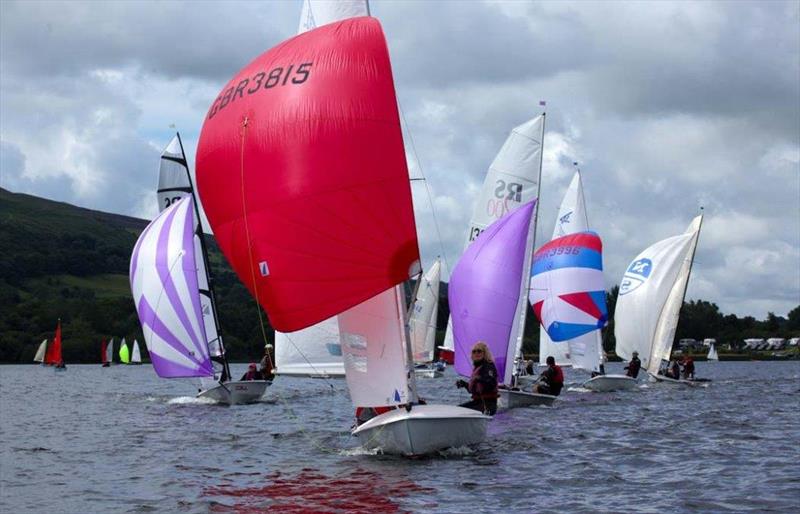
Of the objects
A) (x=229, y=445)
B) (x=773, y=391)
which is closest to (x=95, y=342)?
(x=773, y=391)

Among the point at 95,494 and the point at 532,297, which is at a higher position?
the point at 532,297

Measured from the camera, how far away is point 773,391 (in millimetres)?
43250

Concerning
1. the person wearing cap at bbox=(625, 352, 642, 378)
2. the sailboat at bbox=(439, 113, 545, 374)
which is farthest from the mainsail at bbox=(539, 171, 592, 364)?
the sailboat at bbox=(439, 113, 545, 374)

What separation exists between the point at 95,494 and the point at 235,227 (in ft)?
14.6

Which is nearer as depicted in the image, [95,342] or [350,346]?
[350,346]

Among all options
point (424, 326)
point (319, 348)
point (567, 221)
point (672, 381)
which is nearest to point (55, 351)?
point (424, 326)

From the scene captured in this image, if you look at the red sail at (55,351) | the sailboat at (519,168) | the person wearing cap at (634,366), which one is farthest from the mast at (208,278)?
the red sail at (55,351)

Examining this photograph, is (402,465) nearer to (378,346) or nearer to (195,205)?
(378,346)

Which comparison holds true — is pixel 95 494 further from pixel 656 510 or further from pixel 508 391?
pixel 508 391

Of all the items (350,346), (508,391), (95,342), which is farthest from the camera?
(95,342)

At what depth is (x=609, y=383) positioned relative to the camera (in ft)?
133

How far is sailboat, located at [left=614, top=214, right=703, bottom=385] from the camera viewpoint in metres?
46.1

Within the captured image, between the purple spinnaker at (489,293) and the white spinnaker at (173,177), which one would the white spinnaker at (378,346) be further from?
the white spinnaker at (173,177)

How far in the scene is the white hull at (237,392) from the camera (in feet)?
107
